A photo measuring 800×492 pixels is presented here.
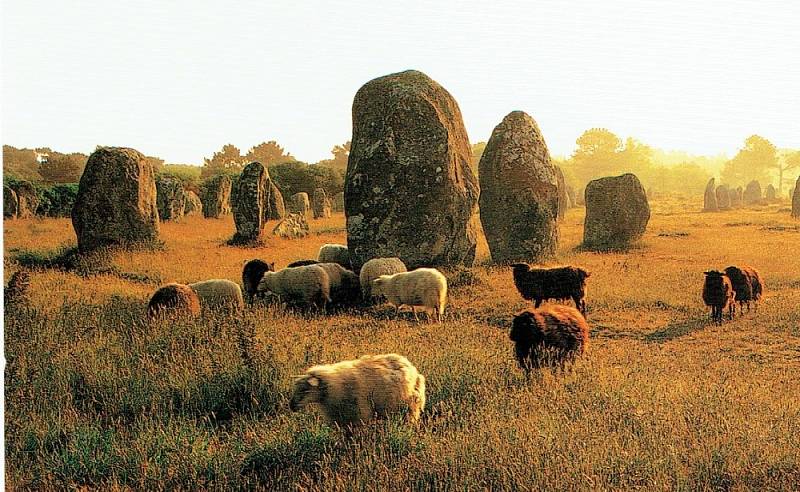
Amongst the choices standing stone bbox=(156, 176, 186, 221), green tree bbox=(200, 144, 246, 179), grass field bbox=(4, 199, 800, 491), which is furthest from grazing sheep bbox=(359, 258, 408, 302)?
green tree bbox=(200, 144, 246, 179)

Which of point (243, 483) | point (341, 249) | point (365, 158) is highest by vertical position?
point (365, 158)

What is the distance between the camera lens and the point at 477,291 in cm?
1356

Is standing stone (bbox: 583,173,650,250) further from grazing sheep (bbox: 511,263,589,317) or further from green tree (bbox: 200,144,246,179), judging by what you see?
green tree (bbox: 200,144,246,179)

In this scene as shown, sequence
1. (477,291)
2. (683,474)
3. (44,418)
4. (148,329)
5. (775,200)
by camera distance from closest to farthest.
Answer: (683,474)
(44,418)
(148,329)
(477,291)
(775,200)

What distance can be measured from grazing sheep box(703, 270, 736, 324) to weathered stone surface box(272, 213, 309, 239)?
17.0 m

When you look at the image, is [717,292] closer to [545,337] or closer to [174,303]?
[545,337]

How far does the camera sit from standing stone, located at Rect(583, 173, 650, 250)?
2130 cm

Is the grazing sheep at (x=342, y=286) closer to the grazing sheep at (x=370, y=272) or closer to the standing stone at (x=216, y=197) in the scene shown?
the grazing sheep at (x=370, y=272)

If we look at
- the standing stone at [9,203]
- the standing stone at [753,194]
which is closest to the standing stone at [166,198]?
the standing stone at [9,203]

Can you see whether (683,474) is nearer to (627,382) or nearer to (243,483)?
(627,382)

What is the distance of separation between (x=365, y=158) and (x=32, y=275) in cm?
793

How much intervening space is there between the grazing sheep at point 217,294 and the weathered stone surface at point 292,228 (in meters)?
13.7

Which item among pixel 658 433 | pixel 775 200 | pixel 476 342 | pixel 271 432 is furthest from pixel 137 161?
pixel 775 200

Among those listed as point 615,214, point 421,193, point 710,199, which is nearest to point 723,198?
point 710,199
